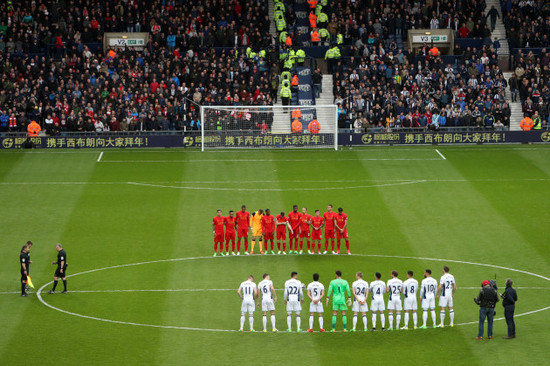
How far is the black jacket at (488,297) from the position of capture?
958 inches

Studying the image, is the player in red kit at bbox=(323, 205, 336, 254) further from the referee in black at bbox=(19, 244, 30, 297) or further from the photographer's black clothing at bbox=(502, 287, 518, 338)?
the referee in black at bbox=(19, 244, 30, 297)

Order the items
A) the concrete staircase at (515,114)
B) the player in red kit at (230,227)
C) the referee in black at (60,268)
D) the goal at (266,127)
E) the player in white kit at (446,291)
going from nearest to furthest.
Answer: the player in white kit at (446,291) < the referee in black at (60,268) < the player in red kit at (230,227) < the goal at (266,127) < the concrete staircase at (515,114)

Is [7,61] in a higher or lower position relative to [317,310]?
higher

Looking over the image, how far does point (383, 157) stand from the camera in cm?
4972

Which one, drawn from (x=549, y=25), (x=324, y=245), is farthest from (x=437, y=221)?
(x=549, y=25)

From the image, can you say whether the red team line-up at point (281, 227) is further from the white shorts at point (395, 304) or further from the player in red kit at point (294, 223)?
the white shorts at point (395, 304)

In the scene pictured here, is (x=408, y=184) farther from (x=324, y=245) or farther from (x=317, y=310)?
(x=317, y=310)

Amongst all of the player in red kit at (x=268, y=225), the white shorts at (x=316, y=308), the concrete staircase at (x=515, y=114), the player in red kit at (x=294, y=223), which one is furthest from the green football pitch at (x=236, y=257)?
the concrete staircase at (x=515, y=114)

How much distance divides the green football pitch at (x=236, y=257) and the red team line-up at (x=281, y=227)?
661 millimetres

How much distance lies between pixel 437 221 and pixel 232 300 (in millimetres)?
11929

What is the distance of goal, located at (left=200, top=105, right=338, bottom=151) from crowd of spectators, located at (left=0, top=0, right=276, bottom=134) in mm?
1785

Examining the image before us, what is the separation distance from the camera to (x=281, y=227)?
33594mm

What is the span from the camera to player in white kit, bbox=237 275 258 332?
2538cm

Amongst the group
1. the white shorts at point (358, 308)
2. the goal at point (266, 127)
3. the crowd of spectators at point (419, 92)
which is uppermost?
the crowd of spectators at point (419, 92)
